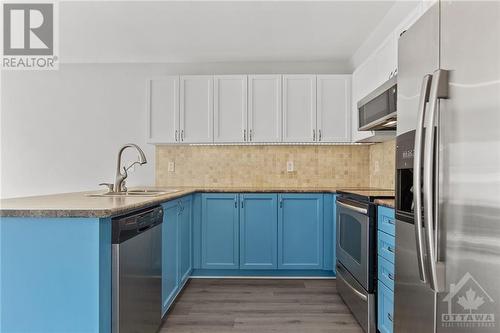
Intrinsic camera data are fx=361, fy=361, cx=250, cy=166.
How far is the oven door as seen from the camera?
247 cm

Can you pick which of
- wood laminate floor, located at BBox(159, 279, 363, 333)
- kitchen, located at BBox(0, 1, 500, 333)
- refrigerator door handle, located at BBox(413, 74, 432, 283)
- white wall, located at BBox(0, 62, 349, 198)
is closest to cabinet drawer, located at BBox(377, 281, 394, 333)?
kitchen, located at BBox(0, 1, 500, 333)

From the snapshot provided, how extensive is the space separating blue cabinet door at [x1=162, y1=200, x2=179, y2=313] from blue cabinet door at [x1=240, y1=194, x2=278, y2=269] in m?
0.91

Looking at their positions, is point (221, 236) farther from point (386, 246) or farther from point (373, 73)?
point (373, 73)

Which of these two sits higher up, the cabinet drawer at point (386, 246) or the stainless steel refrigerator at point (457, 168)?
the stainless steel refrigerator at point (457, 168)

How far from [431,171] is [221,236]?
282cm

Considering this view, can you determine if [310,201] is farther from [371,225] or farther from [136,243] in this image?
[136,243]

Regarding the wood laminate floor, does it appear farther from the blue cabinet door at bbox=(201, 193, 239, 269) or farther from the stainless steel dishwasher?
the stainless steel dishwasher

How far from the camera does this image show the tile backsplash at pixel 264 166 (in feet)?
14.4

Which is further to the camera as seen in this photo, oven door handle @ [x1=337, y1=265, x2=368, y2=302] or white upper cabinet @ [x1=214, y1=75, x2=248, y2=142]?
white upper cabinet @ [x1=214, y1=75, x2=248, y2=142]

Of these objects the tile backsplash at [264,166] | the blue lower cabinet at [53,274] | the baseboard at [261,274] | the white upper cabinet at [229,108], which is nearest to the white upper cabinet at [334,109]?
the tile backsplash at [264,166]

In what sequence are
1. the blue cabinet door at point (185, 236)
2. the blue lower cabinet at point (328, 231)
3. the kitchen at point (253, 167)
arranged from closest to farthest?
the kitchen at point (253, 167), the blue cabinet door at point (185, 236), the blue lower cabinet at point (328, 231)

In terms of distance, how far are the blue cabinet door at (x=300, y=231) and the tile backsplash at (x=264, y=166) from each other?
664 millimetres

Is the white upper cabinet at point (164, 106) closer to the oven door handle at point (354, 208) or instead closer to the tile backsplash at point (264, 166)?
the tile backsplash at point (264, 166)

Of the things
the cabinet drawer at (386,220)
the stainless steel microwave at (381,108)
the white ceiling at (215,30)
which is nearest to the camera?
the cabinet drawer at (386,220)
